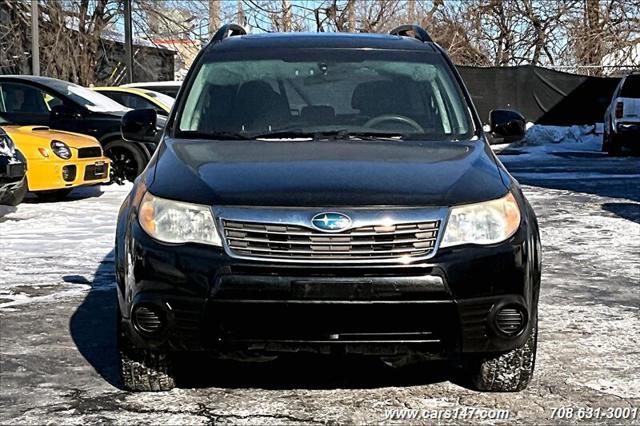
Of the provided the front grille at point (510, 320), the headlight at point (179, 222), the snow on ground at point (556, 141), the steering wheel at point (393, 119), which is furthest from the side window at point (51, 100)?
the snow on ground at point (556, 141)

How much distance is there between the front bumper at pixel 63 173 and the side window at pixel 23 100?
217 cm

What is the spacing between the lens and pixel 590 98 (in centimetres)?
2828

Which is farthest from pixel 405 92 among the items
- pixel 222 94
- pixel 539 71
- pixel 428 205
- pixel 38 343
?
pixel 539 71

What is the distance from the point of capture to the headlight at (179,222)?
13.6 feet

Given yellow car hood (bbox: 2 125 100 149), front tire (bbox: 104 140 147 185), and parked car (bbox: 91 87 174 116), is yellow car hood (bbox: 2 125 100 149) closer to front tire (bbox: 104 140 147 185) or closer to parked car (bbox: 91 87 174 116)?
front tire (bbox: 104 140 147 185)

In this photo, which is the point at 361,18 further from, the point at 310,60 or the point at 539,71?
the point at 310,60

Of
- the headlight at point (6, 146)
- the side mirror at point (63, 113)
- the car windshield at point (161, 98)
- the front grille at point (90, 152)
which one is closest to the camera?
the headlight at point (6, 146)

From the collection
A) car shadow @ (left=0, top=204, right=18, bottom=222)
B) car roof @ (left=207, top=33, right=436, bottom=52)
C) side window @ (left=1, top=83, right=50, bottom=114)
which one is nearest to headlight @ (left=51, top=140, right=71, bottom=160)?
car shadow @ (left=0, top=204, right=18, bottom=222)

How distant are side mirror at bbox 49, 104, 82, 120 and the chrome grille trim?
10.4 meters

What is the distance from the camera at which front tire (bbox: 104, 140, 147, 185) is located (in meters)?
14.5

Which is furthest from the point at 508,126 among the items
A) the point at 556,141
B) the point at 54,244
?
the point at 556,141

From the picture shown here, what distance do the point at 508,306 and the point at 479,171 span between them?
66cm

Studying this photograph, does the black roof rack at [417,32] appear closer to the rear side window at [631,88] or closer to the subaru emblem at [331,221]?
the subaru emblem at [331,221]

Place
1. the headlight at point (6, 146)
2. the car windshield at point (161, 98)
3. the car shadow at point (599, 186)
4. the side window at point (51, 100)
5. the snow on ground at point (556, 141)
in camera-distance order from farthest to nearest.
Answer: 1. the snow on ground at point (556, 141)
2. the car windshield at point (161, 98)
3. the side window at point (51, 100)
4. the car shadow at point (599, 186)
5. the headlight at point (6, 146)
